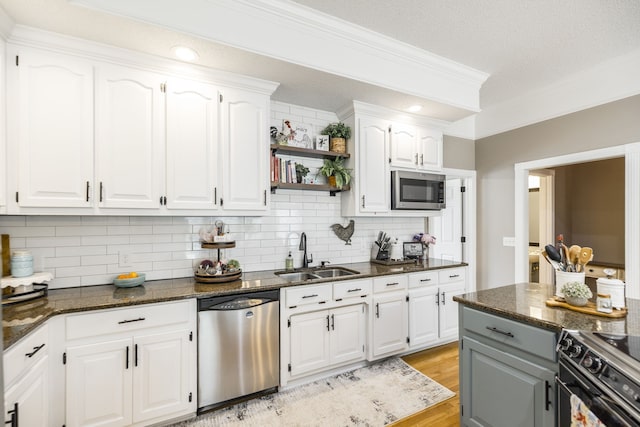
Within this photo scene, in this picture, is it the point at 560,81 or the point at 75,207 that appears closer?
the point at 75,207

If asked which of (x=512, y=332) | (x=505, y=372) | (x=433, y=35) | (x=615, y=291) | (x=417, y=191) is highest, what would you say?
(x=433, y=35)

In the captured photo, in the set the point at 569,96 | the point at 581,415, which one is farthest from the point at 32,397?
the point at 569,96

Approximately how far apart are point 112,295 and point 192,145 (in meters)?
1.19

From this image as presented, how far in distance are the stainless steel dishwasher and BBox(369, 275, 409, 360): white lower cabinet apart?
37.8 inches

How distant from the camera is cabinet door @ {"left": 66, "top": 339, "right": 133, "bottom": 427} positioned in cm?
185

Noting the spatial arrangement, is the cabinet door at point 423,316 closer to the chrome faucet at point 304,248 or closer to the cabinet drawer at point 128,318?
the chrome faucet at point 304,248

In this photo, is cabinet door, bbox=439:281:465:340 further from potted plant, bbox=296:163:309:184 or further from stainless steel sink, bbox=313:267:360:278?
potted plant, bbox=296:163:309:184

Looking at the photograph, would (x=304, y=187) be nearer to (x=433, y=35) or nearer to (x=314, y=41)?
(x=314, y=41)

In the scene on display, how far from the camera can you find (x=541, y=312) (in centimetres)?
165

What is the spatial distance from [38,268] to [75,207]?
59 cm

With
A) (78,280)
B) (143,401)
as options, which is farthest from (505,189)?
(78,280)

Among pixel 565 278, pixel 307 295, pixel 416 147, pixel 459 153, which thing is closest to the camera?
pixel 565 278

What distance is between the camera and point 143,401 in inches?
79.3

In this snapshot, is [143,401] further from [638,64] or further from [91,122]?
[638,64]
